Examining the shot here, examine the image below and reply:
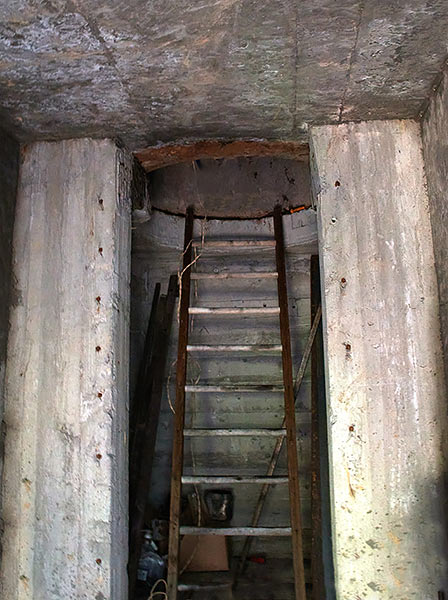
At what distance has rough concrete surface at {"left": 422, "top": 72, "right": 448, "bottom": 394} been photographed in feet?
6.77

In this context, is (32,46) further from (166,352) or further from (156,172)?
(166,352)

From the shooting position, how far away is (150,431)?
3.38 m

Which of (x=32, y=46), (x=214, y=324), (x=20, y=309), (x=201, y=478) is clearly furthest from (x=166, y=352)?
(x=32, y=46)

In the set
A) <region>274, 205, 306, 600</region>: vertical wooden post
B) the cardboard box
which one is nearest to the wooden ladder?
<region>274, 205, 306, 600</region>: vertical wooden post

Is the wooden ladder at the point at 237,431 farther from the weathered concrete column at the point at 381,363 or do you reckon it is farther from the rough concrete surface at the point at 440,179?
the rough concrete surface at the point at 440,179

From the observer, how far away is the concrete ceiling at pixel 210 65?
1.65 m

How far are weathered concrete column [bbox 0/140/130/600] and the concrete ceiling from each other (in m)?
0.27

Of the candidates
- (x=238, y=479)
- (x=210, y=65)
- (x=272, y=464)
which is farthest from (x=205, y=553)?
(x=210, y=65)

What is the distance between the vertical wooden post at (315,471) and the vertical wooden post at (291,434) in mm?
522

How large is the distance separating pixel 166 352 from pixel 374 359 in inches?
69.2

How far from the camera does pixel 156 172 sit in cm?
356

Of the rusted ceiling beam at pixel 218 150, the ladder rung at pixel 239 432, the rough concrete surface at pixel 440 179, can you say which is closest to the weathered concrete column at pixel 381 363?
the rough concrete surface at pixel 440 179

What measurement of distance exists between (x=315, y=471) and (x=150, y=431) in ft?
3.54

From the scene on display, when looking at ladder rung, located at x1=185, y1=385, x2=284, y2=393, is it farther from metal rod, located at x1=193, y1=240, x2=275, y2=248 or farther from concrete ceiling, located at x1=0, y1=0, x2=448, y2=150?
concrete ceiling, located at x1=0, y1=0, x2=448, y2=150
